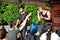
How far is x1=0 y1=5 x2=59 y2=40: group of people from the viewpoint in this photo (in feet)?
24.1

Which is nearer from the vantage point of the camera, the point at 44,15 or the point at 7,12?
the point at 44,15

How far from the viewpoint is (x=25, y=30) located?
761 centimetres

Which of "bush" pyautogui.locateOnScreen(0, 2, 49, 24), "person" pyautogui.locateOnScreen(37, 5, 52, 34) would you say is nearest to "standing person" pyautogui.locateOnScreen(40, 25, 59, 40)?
"person" pyautogui.locateOnScreen(37, 5, 52, 34)

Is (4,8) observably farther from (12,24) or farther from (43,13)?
(43,13)

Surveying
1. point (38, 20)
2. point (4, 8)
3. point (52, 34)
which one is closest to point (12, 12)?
point (4, 8)

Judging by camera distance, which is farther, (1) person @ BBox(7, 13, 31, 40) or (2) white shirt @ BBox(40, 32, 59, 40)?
(1) person @ BBox(7, 13, 31, 40)

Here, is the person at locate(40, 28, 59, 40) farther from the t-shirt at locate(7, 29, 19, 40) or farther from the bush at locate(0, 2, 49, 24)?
the t-shirt at locate(7, 29, 19, 40)

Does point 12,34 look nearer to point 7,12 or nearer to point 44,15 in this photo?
point 7,12

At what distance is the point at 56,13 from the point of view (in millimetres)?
7824

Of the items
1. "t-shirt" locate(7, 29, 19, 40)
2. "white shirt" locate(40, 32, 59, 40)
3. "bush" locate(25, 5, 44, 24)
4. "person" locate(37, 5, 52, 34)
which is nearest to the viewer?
"white shirt" locate(40, 32, 59, 40)

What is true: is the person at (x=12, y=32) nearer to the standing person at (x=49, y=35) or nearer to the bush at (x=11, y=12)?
the bush at (x=11, y=12)

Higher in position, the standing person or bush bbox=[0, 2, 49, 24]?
bush bbox=[0, 2, 49, 24]

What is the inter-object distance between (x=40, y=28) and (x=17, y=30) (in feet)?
1.90

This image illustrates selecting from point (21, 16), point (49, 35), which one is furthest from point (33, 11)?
point (49, 35)
